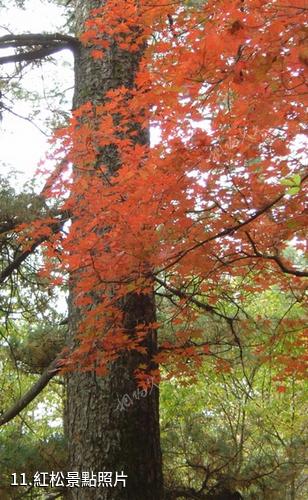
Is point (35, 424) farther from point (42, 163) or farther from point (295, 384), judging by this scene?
point (42, 163)

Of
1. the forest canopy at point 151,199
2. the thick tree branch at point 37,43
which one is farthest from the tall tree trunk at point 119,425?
the thick tree branch at point 37,43

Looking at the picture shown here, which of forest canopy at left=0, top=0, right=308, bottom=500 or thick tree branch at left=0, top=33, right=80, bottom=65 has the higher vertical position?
thick tree branch at left=0, top=33, right=80, bottom=65

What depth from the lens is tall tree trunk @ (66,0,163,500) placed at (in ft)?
10.6

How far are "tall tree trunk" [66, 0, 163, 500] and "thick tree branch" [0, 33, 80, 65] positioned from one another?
7.91 ft

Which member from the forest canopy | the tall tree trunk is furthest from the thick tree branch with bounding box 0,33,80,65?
the tall tree trunk

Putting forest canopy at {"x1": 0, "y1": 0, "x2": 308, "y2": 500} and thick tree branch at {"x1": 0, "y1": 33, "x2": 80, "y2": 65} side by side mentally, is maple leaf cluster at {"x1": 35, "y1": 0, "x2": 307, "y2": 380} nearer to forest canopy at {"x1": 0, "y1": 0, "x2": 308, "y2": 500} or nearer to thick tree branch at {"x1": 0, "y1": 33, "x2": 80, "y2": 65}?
forest canopy at {"x1": 0, "y1": 0, "x2": 308, "y2": 500}

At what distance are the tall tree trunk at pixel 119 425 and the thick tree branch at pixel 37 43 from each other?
2.41 meters

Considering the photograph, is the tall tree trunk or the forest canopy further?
the tall tree trunk

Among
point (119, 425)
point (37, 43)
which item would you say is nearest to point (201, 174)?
point (119, 425)

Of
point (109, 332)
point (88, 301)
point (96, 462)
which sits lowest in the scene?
point (96, 462)

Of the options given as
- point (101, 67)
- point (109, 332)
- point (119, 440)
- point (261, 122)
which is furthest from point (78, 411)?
point (101, 67)

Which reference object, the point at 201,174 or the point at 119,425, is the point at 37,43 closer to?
the point at 201,174

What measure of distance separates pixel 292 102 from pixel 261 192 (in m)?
0.52

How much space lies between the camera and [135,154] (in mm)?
3256
